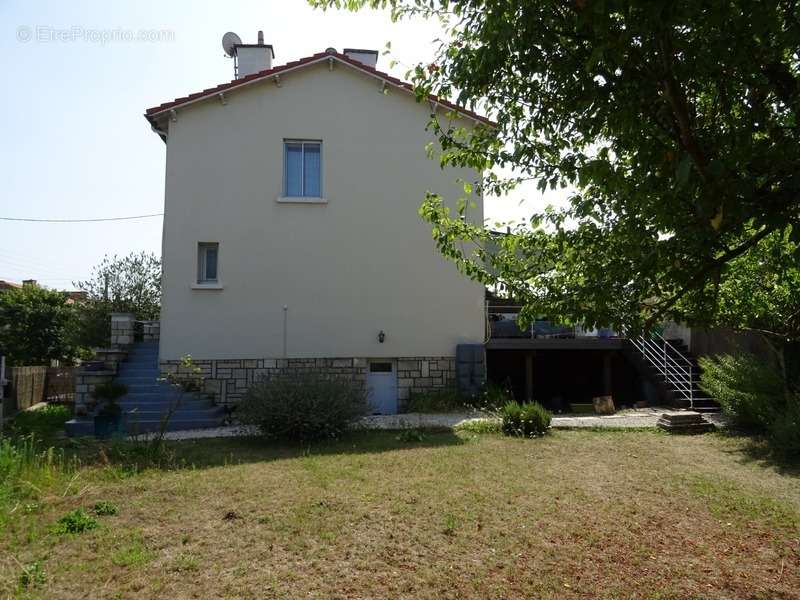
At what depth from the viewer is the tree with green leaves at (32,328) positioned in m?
18.7

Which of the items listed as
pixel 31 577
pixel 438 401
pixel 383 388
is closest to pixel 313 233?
pixel 383 388

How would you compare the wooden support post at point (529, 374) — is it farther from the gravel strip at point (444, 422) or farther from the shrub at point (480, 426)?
the shrub at point (480, 426)

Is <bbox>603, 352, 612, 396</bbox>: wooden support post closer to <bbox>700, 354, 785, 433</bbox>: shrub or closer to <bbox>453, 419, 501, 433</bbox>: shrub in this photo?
<bbox>700, 354, 785, 433</bbox>: shrub

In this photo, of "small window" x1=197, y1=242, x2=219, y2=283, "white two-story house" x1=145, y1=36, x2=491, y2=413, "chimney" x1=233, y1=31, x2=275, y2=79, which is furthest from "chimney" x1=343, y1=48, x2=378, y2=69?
"small window" x1=197, y1=242, x2=219, y2=283

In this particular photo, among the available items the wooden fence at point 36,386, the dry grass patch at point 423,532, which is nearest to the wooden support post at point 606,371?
the dry grass patch at point 423,532

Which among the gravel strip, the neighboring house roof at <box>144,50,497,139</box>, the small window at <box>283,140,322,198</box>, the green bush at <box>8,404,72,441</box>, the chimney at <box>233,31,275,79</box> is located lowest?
the green bush at <box>8,404,72,441</box>

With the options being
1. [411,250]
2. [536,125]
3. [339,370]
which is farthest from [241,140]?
[536,125]

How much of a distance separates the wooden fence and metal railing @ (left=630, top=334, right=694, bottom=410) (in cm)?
1580

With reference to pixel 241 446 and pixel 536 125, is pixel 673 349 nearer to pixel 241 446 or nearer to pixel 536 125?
pixel 241 446

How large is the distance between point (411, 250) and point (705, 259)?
32.9 ft

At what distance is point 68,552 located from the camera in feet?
14.6

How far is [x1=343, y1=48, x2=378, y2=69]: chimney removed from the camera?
1485 centimetres

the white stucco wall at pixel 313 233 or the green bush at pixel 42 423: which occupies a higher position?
the white stucco wall at pixel 313 233

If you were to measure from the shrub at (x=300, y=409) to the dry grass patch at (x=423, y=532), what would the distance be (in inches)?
54.1
